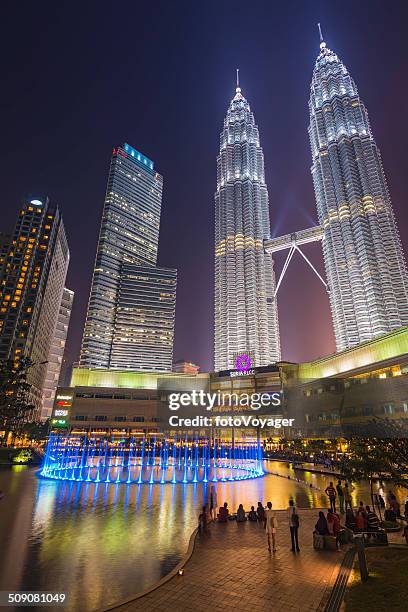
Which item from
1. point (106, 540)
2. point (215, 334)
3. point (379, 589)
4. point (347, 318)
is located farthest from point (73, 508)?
point (215, 334)

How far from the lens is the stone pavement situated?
29.5 ft

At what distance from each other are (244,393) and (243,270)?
71113mm

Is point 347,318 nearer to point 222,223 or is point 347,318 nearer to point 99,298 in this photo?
point 222,223

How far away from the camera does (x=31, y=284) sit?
491ft

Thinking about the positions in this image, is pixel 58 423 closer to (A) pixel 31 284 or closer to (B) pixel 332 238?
(A) pixel 31 284

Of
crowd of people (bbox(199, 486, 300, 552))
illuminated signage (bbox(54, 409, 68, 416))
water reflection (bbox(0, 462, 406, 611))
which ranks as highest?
illuminated signage (bbox(54, 409, 68, 416))

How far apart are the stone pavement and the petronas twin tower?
11784 cm

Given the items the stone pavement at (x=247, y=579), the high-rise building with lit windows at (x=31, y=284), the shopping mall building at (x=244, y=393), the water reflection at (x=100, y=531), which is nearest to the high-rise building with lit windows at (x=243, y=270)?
the shopping mall building at (x=244, y=393)

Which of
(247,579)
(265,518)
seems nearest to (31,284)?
(265,518)

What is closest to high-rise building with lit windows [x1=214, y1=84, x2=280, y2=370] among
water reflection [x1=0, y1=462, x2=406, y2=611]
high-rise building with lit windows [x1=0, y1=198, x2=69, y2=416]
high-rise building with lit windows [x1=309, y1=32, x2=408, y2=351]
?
high-rise building with lit windows [x1=309, y1=32, x2=408, y2=351]

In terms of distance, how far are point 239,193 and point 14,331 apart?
128717 millimetres

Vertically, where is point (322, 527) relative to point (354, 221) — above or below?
below

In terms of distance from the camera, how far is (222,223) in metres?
185

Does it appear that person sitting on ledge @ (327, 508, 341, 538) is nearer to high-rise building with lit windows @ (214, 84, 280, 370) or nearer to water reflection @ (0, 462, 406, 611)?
water reflection @ (0, 462, 406, 611)
